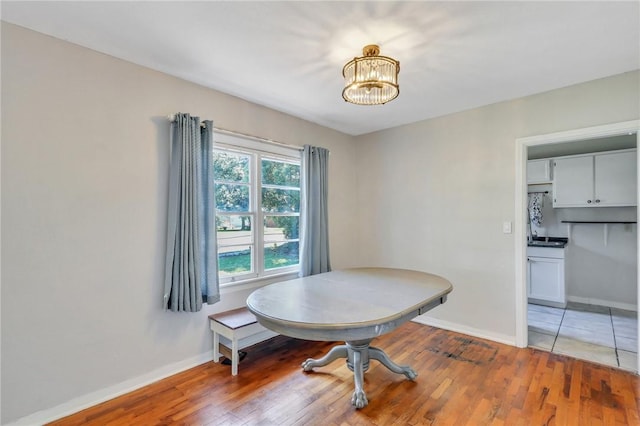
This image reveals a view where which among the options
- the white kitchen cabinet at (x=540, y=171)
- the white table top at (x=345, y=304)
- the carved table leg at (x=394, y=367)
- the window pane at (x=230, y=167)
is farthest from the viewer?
the white kitchen cabinet at (x=540, y=171)

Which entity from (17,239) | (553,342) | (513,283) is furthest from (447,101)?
(17,239)

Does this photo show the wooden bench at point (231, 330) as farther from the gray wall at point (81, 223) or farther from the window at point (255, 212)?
the window at point (255, 212)

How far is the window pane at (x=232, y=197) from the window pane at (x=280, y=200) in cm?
22

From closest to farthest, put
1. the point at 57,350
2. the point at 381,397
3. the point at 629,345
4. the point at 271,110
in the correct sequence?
1. the point at 57,350
2. the point at 381,397
3. the point at 629,345
4. the point at 271,110

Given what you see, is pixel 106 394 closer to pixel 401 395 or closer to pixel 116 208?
pixel 116 208

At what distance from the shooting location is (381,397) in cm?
210

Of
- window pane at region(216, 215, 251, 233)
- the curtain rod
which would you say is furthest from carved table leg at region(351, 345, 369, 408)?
the curtain rod

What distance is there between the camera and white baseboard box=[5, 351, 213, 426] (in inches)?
71.9

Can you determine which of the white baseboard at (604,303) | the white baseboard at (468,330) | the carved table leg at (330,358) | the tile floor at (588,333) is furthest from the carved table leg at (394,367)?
the white baseboard at (604,303)

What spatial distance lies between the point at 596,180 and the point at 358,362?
412cm

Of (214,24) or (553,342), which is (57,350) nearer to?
(214,24)

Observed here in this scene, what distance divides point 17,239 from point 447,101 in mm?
3510

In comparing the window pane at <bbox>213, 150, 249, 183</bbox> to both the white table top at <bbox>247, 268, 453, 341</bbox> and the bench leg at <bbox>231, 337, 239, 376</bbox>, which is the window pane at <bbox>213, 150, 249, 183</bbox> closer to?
the white table top at <bbox>247, 268, 453, 341</bbox>

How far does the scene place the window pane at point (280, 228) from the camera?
3.18 meters
